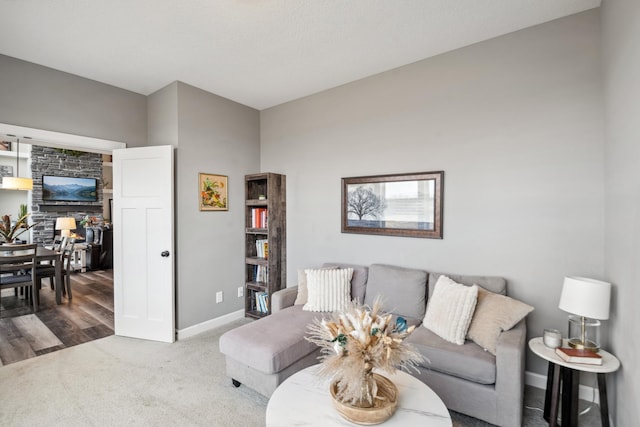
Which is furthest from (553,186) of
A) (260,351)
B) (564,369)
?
(260,351)

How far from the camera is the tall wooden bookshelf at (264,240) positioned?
375 centimetres

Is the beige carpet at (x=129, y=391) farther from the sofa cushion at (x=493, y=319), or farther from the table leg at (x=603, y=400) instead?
the sofa cushion at (x=493, y=319)

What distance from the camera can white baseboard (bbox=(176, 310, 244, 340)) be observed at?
11.0 feet

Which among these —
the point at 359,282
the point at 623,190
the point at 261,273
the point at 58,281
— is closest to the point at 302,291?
the point at 359,282

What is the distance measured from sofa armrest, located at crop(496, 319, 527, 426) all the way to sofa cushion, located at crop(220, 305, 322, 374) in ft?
4.19

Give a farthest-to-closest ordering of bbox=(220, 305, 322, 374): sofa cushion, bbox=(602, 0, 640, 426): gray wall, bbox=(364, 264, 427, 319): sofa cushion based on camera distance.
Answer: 1. bbox=(364, 264, 427, 319): sofa cushion
2. bbox=(220, 305, 322, 374): sofa cushion
3. bbox=(602, 0, 640, 426): gray wall

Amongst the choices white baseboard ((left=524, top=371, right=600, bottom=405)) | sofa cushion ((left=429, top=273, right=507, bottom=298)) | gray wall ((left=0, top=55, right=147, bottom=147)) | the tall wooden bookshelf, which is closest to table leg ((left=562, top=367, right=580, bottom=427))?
white baseboard ((left=524, top=371, right=600, bottom=405))

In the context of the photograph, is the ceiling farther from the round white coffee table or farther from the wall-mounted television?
the wall-mounted television

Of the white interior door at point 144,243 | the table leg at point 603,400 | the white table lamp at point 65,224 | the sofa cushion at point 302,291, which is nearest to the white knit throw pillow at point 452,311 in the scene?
the table leg at point 603,400

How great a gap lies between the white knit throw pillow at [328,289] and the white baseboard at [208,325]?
1384 millimetres

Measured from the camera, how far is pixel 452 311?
219 cm

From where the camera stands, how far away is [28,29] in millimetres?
2381

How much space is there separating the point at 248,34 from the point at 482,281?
273 centimetres

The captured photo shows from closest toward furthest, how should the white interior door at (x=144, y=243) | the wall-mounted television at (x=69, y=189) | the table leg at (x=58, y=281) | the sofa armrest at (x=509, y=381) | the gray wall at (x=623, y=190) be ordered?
the gray wall at (x=623, y=190) → the sofa armrest at (x=509, y=381) → the white interior door at (x=144, y=243) → the table leg at (x=58, y=281) → the wall-mounted television at (x=69, y=189)
